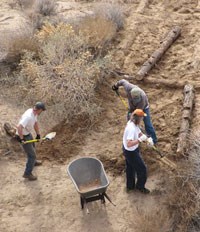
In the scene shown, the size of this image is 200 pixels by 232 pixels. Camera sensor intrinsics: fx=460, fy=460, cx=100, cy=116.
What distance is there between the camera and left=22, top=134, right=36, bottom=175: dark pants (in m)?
7.52

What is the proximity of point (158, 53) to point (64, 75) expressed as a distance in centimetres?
244

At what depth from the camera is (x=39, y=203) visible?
294 inches

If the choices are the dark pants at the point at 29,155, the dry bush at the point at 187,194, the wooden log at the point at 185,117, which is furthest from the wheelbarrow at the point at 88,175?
the wooden log at the point at 185,117

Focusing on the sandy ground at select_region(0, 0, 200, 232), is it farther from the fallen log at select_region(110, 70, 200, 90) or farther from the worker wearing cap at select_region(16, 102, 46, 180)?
the worker wearing cap at select_region(16, 102, 46, 180)

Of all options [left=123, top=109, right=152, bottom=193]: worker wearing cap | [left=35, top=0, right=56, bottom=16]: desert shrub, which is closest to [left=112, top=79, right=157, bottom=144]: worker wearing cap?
[left=123, top=109, right=152, bottom=193]: worker wearing cap

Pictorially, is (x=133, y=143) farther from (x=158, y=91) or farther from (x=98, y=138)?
(x=158, y=91)

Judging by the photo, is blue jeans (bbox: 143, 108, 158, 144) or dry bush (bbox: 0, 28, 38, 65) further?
dry bush (bbox: 0, 28, 38, 65)

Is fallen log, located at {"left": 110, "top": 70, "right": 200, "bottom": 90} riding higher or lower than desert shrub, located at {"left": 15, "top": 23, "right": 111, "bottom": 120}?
lower

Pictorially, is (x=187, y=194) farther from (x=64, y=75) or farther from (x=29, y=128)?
(x=64, y=75)

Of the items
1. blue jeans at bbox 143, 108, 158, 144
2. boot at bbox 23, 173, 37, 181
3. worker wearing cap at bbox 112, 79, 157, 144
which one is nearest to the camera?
worker wearing cap at bbox 112, 79, 157, 144

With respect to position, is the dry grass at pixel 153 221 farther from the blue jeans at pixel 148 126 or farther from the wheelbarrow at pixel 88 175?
the blue jeans at pixel 148 126

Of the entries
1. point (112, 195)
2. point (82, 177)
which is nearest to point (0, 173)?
point (82, 177)

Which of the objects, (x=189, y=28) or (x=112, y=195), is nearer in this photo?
(x=112, y=195)

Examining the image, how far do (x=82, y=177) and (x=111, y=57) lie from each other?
12.3ft
